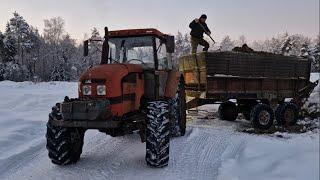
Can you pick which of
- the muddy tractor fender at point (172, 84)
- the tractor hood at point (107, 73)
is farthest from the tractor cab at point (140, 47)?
the tractor hood at point (107, 73)

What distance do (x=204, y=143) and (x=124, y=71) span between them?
2.79m

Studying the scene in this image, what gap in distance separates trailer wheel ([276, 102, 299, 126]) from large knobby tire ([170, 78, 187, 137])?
11.0 feet

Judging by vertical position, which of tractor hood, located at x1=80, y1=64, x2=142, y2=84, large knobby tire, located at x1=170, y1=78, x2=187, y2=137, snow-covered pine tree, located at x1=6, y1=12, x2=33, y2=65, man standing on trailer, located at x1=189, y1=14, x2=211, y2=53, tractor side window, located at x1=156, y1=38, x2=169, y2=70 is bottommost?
large knobby tire, located at x1=170, y1=78, x2=187, y2=137

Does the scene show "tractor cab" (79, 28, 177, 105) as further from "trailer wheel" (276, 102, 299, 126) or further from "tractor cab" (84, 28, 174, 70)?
"trailer wheel" (276, 102, 299, 126)

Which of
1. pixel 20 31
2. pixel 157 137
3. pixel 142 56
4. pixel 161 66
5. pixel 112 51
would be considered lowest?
pixel 157 137

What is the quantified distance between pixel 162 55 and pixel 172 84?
32.6 inches

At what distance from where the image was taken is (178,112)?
1032 cm

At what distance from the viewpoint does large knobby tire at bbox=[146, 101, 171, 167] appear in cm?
753

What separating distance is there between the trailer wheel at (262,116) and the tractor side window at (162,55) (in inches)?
142

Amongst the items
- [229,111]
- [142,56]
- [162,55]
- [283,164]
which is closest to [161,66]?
[162,55]

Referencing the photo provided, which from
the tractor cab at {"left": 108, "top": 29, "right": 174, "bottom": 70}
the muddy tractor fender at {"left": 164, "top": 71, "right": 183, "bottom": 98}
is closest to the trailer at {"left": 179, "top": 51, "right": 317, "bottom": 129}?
the muddy tractor fender at {"left": 164, "top": 71, "right": 183, "bottom": 98}

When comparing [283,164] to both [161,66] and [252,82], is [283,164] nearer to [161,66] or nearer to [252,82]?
[161,66]

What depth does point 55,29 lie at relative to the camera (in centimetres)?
9256

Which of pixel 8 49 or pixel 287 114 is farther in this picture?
pixel 8 49
